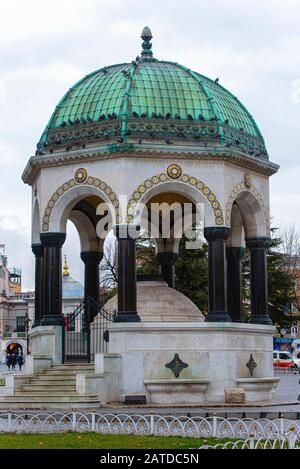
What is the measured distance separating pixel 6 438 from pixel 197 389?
8.73 m

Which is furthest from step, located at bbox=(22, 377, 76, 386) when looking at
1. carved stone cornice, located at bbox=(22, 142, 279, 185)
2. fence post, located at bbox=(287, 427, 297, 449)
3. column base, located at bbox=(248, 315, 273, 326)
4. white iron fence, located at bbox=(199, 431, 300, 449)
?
fence post, located at bbox=(287, 427, 297, 449)

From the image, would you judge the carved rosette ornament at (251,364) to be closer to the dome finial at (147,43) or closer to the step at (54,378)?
the step at (54,378)

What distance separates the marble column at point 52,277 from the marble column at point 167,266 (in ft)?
15.8

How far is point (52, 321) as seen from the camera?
1079 inches

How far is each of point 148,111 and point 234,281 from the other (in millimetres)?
6235

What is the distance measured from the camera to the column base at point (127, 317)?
25.9 metres

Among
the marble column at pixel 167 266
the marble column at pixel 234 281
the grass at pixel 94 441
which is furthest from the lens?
the marble column at pixel 167 266

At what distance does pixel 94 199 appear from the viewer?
3053 cm

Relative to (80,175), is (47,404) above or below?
below

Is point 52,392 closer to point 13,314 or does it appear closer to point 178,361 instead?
point 178,361

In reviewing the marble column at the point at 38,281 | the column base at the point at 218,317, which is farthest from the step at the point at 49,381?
the column base at the point at 218,317

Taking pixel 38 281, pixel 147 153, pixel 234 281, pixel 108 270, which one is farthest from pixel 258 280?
pixel 108 270

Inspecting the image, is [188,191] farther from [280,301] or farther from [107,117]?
[280,301]

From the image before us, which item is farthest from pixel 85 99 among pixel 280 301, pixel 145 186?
pixel 280 301
